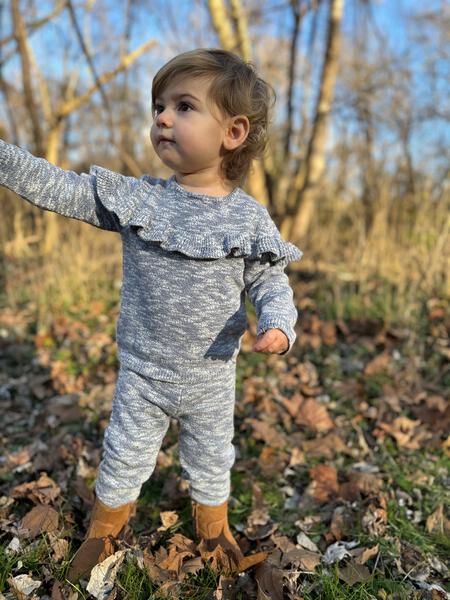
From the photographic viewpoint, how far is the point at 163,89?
5.82 feet

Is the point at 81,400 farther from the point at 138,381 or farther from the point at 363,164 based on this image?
the point at 363,164

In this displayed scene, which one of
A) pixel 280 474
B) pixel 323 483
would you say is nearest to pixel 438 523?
pixel 323 483

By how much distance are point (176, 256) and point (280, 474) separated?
144 cm

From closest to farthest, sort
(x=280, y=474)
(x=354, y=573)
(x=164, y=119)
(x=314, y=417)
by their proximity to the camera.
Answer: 1. (x=164, y=119)
2. (x=354, y=573)
3. (x=280, y=474)
4. (x=314, y=417)

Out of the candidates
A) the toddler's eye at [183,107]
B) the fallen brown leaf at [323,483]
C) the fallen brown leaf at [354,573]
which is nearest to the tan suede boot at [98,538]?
the fallen brown leaf at [354,573]

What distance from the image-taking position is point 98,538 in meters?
1.96

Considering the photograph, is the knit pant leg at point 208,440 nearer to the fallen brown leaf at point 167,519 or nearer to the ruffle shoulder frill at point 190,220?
the fallen brown leaf at point 167,519

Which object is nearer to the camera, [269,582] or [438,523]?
[269,582]

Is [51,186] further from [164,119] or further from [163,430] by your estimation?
[163,430]

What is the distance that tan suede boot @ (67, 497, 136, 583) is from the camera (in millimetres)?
1877

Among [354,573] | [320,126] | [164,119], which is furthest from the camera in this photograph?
[320,126]

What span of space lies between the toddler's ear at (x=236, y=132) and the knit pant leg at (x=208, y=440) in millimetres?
805

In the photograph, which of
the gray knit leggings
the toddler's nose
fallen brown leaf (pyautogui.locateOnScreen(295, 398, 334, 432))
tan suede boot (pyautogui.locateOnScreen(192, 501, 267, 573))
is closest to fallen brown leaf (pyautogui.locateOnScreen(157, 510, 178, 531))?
tan suede boot (pyautogui.locateOnScreen(192, 501, 267, 573))

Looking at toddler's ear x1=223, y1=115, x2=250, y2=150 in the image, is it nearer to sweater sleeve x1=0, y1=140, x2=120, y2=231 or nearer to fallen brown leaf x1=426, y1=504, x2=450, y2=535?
sweater sleeve x1=0, y1=140, x2=120, y2=231
